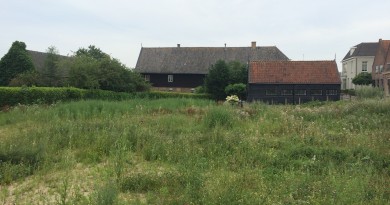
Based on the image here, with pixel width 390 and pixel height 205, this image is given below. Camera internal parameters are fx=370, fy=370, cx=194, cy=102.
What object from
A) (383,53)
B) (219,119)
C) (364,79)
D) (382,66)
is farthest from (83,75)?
(383,53)

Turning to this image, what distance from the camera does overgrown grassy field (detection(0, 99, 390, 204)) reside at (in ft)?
18.0

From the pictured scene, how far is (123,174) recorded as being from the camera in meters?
6.82

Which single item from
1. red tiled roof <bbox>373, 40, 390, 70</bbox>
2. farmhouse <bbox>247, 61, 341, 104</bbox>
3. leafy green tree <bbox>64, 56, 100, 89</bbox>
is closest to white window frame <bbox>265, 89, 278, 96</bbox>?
farmhouse <bbox>247, 61, 341, 104</bbox>

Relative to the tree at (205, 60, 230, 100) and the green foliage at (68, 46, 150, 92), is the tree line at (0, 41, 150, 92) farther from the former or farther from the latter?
the tree at (205, 60, 230, 100)

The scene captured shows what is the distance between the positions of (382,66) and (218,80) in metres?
24.2

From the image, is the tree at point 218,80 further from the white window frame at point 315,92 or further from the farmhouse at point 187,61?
the farmhouse at point 187,61

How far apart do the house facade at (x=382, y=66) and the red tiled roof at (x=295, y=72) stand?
1156 cm

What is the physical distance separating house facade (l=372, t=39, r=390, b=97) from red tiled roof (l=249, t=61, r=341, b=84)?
37.9 ft

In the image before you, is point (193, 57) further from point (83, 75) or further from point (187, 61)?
point (83, 75)

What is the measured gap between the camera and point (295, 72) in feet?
124

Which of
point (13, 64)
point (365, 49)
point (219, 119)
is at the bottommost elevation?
point (219, 119)

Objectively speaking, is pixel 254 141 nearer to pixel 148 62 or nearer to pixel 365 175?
pixel 365 175

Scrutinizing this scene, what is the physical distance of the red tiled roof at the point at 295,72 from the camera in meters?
37.0

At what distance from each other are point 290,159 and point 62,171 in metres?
4.87
